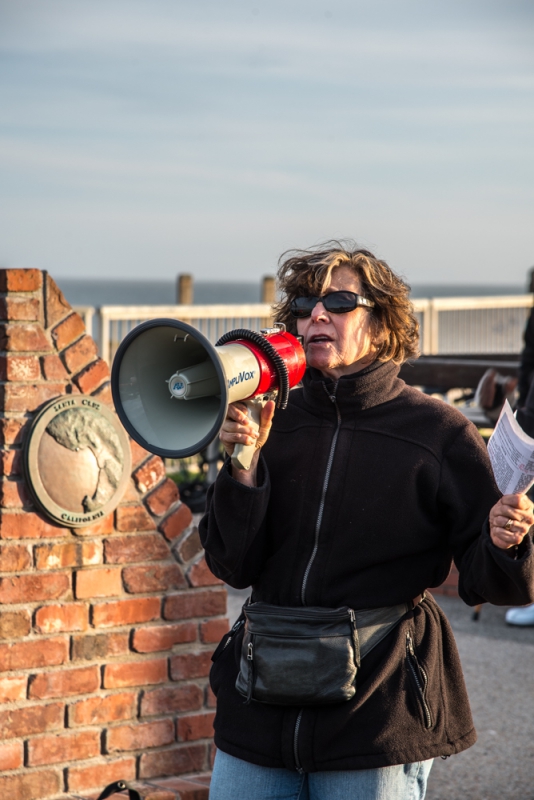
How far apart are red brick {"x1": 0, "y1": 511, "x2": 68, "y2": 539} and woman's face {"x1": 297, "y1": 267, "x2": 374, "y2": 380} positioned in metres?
1.25

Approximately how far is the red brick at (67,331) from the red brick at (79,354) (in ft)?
0.07

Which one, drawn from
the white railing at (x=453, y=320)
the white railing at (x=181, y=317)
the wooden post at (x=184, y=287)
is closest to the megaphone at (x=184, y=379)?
the white railing at (x=181, y=317)

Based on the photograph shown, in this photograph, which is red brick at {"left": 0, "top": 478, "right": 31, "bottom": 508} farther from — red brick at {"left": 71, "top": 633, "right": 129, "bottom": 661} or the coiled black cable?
the coiled black cable

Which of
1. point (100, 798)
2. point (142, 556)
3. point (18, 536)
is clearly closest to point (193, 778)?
point (100, 798)

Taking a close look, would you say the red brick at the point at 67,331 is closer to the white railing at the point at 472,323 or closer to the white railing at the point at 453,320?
the white railing at the point at 453,320

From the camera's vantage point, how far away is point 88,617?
334cm

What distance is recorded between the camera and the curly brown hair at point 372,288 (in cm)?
254

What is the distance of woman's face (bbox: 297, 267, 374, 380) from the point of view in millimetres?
2498

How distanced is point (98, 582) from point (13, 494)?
0.43 meters

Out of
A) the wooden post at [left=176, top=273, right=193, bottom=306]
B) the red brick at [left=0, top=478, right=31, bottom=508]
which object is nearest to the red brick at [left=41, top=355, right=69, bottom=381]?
the red brick at [left=0, top=478, right=31, bottom=508]

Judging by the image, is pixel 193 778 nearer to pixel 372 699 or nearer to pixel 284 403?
pixel 372 699

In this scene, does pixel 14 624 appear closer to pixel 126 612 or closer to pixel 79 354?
pixel 126 612

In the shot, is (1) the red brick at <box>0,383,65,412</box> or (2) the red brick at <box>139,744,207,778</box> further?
(2) the red brick at <box>139,744,207,778</box>

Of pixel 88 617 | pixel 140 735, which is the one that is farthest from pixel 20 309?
pixel 140 735
